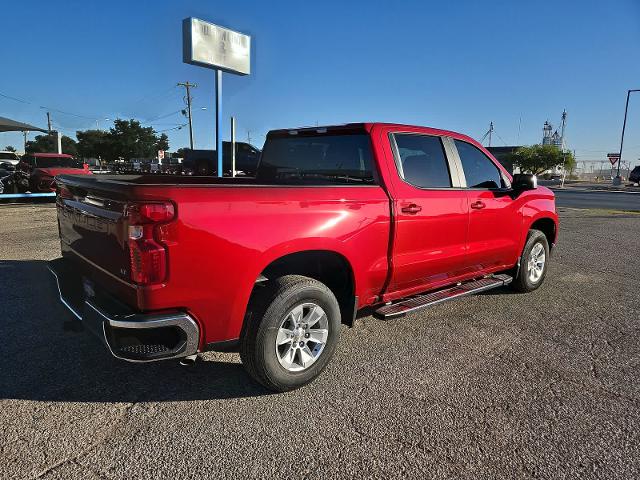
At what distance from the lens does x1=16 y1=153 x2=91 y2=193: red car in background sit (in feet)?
50.4

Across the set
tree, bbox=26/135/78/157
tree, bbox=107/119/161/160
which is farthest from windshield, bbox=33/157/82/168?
tree, bbox=26/135/78/157

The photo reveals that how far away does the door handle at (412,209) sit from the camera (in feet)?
11.8

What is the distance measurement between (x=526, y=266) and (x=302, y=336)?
11.1ft

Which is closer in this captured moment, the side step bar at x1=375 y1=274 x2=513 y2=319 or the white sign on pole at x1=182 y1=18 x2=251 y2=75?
the side step bar at x1=375 y1=274 x2=513 y2=319

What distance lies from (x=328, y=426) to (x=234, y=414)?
0.59 m

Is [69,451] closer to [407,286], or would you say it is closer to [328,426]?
[328,426]

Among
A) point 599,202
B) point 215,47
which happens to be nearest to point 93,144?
point 215,47

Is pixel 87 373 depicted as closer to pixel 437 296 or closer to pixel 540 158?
pixel 437 296

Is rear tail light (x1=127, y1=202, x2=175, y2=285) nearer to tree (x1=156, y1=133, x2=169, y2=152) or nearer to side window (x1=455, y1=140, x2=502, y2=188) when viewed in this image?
side window (x1=455, y1=140, x2=502, y2=188)

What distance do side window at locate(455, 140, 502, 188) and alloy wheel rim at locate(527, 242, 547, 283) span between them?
45.0 inches

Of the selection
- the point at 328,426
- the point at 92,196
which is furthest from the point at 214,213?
the point at 328,426

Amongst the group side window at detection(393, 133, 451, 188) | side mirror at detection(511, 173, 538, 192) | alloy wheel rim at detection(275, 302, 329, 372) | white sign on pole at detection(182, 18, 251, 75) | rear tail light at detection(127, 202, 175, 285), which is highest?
white sign on pole at detection(182, 18, 251, 75)

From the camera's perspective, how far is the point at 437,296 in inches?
159

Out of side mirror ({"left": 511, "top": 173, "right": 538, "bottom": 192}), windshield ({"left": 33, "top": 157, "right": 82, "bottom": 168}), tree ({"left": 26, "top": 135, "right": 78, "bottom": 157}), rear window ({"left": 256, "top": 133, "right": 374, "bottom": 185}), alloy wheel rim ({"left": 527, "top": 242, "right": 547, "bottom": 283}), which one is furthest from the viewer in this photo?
tree ({"left": 26, "top": 135, "right": 78, "bottom": 157})
